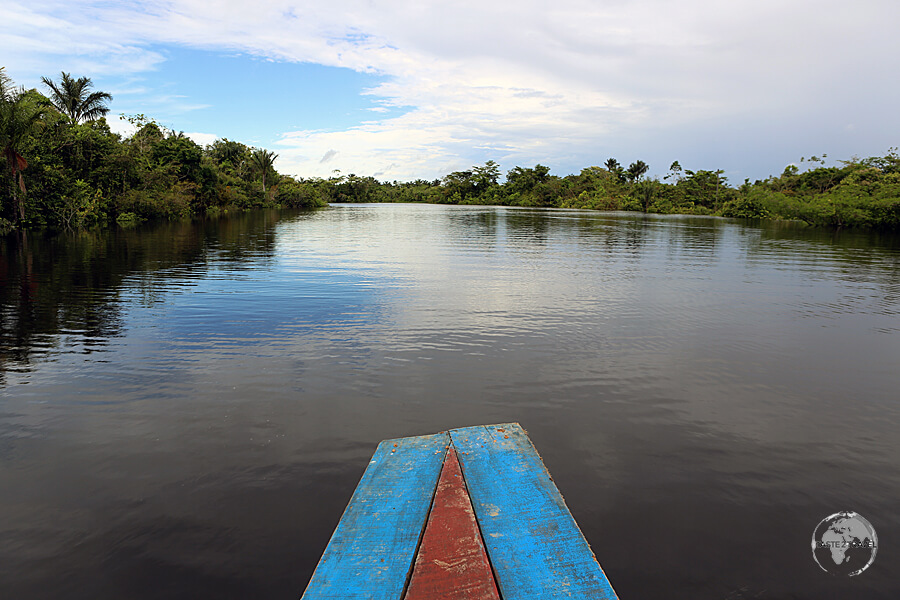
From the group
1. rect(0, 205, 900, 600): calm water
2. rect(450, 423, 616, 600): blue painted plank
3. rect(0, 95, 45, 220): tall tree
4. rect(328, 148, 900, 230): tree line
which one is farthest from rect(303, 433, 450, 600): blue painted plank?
rect(328, 148, 900, 230): tree line

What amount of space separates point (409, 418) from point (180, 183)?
157ft

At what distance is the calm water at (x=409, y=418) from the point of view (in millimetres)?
3646

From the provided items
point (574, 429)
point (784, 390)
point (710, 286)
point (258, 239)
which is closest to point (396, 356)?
point (574, 429)

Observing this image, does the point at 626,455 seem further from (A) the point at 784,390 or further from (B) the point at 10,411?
(B) the point at 10,411

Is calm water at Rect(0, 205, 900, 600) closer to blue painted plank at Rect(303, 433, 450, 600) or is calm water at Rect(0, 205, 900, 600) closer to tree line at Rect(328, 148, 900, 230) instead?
blue painted plank at Rect(303, 433, 450, 600)

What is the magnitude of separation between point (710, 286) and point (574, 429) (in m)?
11.7

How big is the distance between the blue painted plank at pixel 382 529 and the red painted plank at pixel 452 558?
7 cm

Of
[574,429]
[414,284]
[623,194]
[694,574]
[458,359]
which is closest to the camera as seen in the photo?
[694,574]

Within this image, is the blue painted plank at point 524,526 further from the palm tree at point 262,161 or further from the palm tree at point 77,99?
the palm tree at point 262,161

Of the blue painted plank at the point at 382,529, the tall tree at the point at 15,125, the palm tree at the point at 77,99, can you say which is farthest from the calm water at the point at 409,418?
the palm tree at the point at 77,99

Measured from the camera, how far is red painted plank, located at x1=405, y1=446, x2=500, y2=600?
98.0 inches

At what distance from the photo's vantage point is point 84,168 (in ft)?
104

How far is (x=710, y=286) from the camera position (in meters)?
15.0

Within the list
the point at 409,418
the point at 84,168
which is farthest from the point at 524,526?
the point at 84,168
